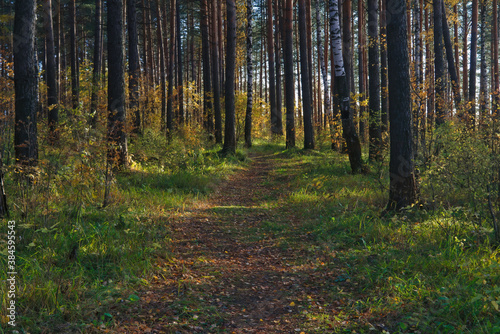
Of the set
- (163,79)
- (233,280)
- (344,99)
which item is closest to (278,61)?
(163,79)

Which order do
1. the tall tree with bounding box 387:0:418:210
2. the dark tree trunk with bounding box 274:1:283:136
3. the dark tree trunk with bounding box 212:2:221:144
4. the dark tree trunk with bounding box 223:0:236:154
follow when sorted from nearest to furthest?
1. the tall tree with bounding box 387:0:418:210
2. the dark tree trunk with bounding box 223:0:236:154
3. the dark tree trunk with bounding box 212:2:221:144
4. the dark tree trunk with bounding box 274:1:283:136

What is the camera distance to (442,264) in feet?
12.8

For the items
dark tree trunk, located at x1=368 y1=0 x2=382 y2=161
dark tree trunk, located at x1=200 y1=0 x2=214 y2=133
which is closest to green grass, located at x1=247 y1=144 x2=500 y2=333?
dark tree trunk, located at x1=368 y1=0 x2=382 y2=161

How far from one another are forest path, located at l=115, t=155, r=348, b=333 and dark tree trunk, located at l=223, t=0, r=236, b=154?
753 cm

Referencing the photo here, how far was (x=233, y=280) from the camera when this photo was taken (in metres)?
4.42

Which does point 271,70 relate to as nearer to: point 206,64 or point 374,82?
point 206,64

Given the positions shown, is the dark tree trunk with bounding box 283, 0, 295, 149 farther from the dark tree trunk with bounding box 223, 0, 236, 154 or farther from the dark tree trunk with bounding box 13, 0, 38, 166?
the dark tree trunk with bounding box 13, 0, 38, 166

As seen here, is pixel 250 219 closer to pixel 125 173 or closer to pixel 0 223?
pixel 125 173

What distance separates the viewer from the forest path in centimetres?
334

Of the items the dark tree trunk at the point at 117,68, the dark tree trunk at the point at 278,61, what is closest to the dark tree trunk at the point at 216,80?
the dark tree trunk at the point at 278,61

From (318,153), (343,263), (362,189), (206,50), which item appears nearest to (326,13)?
(206,50)

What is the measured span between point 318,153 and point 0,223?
13.9 meters

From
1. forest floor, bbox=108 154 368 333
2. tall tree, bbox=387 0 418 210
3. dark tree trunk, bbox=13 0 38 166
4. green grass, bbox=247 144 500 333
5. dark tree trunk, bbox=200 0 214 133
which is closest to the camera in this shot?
green grass, bbox=247 144 500 333

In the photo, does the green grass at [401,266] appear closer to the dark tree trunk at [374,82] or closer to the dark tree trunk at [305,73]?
the dark tree trunk at [374,82]
